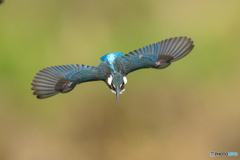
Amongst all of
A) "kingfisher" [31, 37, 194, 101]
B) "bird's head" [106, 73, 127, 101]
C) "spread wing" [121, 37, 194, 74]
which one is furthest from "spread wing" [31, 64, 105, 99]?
"spread wing" [121, 37, 194, 74]

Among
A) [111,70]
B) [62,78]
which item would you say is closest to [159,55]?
[111,70]

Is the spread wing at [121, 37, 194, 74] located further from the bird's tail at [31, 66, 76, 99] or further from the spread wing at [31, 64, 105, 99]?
the bird's tail at [31, 66, 76, 99]

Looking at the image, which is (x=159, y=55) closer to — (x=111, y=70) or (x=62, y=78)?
(x=111, y=70)

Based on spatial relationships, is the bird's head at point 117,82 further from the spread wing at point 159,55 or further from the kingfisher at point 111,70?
the spread wing at point 159,55

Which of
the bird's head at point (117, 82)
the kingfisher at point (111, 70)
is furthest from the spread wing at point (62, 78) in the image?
the bird's head at point (117, 82)

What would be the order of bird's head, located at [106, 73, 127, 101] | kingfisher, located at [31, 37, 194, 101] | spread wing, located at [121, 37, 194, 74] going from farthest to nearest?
1. spread wing, located at [121, 37, 194, 74]
2. kingfisher, located at [31, 37, 194, 101]
3. bird's head, located at [106, 73, 127, 101]

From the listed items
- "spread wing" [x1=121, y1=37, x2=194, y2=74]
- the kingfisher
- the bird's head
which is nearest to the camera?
the bird's head
